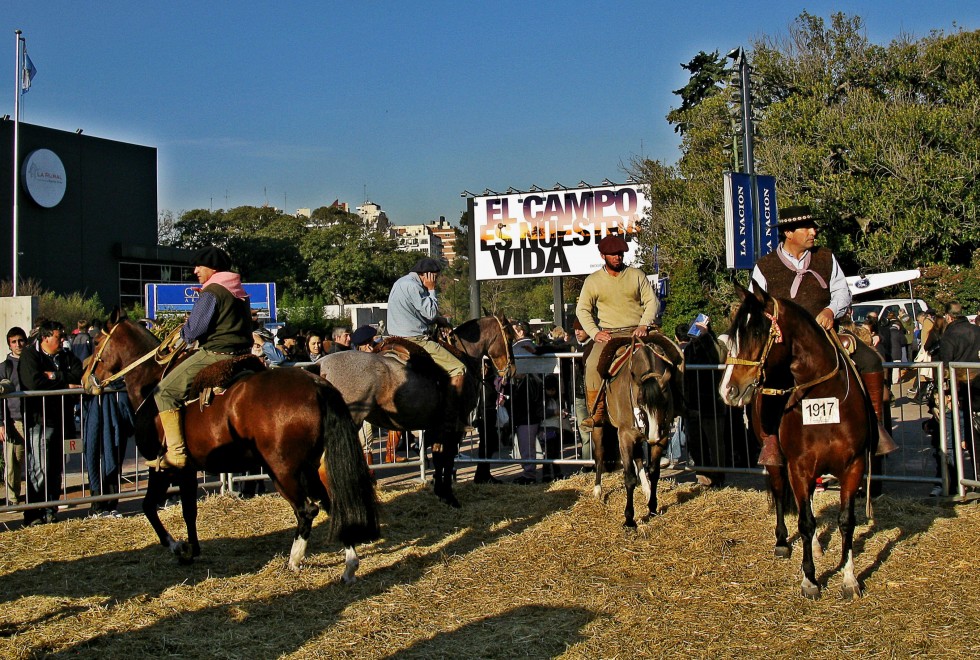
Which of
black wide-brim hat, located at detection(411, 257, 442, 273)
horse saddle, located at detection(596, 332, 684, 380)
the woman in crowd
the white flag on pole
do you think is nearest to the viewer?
horse saddle, located at detection(596, 332, 684, 380)

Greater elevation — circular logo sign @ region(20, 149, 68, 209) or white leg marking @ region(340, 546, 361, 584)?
circular logo sign @ region(20, 149, 68, 209)

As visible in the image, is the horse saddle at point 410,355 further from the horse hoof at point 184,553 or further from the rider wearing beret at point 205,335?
the horse hoof at point 184,553

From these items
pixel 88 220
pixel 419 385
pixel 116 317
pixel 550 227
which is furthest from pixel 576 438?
pixel 88 220

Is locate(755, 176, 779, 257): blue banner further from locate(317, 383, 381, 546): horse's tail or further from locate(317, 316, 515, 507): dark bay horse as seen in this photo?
locate(317, 383, 381, 546): horse's tail

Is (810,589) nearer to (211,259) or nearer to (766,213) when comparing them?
(211,259)

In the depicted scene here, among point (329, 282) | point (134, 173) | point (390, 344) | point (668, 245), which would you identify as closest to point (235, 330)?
point (390, 344)

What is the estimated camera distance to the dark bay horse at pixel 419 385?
29.8 feet

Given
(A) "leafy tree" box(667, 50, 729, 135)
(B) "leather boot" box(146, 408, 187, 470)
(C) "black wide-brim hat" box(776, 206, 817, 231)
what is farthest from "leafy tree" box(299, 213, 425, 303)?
(C) "black wide-brim hat" box(776, 206, 817, 231)

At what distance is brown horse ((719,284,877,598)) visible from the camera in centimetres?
629

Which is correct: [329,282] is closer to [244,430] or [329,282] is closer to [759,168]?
[759,168]

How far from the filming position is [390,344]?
9586 mm

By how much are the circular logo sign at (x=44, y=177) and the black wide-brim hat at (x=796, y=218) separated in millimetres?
53326

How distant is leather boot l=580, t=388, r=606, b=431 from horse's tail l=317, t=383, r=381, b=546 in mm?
3005

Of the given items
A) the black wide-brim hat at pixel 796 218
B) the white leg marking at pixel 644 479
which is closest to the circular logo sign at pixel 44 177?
the white leg marking at pixel 644 479
